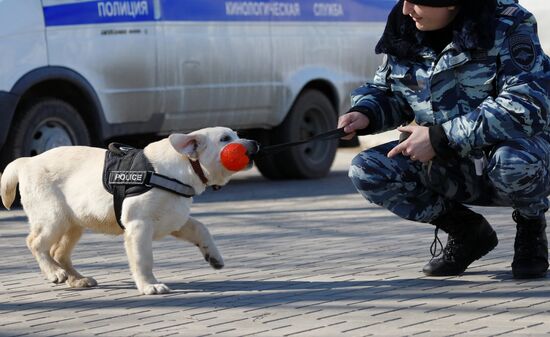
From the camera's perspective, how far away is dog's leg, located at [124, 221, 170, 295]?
5656 mm

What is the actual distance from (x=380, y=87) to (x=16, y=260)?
2.33m

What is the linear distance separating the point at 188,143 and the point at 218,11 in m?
5.48

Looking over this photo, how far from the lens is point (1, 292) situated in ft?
19.4

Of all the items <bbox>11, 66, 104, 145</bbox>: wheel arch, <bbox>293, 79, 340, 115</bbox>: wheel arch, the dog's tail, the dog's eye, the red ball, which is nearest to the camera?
the red ball

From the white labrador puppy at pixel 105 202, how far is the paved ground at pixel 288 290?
0.17 m

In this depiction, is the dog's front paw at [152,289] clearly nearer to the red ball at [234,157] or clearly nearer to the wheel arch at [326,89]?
the red ball at [234,157]

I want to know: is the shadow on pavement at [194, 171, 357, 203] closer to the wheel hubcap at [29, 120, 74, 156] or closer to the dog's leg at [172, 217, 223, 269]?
the wheel hubcap at [29, 120, 74, 156]

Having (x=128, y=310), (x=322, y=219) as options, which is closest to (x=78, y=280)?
(x=128, y=310)

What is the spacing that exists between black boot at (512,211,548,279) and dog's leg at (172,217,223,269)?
1.40m

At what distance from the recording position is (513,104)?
549cm

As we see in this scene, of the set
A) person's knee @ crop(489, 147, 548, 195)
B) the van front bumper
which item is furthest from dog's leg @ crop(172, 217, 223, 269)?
the van front bumper

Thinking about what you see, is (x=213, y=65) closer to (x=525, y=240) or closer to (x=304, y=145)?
(x=304, y=145)

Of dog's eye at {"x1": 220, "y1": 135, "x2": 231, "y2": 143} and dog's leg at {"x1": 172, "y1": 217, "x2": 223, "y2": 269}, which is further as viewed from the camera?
dog's leg at {"x1": 172, "y1": 217, "x2": 223, "y2": 269}

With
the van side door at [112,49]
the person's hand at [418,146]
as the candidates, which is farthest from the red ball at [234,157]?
the van side door at [112,49]
